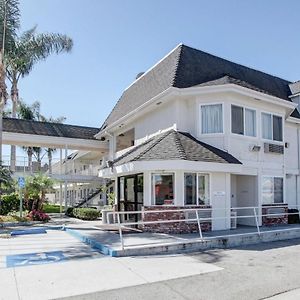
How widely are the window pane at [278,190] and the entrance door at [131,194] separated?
6886 mm

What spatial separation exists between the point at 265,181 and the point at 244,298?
1130 cm

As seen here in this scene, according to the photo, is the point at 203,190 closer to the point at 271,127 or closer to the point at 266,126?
the point at 266,126

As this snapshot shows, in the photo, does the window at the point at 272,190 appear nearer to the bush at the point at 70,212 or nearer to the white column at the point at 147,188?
the white column at the point at 147,188

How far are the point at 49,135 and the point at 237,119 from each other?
47.8ft

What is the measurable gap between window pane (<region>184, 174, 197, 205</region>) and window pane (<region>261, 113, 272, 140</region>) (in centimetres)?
478

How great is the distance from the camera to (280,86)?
22.5m

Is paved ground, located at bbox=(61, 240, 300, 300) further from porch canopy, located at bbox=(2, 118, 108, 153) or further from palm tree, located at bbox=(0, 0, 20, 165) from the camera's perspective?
porch canopy, located at bbox=(2, 118, 108, 153)

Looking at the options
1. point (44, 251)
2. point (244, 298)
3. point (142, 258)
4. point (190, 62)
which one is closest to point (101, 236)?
Result: point (44, 251)

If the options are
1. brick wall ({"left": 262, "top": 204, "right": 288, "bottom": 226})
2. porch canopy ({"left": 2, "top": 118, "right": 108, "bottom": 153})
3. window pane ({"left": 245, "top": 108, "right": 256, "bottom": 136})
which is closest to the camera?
window pane ({"left": 245, "top": 108, "right": 256, "bottom": 136})

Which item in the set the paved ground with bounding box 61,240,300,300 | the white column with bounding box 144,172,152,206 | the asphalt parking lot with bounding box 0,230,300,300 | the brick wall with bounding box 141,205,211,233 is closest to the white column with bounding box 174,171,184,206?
the brick wall with bounding box 141,205,211,233

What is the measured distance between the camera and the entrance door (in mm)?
15648

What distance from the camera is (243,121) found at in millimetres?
16234

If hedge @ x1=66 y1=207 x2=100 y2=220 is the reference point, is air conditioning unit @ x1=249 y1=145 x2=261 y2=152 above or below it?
above

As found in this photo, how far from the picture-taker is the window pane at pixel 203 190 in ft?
48.0
